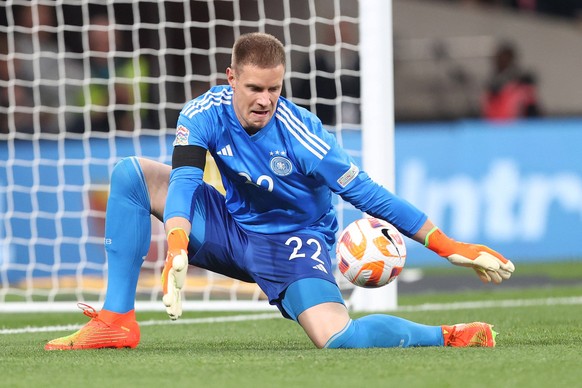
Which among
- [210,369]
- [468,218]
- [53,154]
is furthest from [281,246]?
[468,218]

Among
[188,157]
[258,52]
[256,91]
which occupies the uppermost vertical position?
[258,52]

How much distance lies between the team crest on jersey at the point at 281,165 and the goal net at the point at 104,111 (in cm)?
333

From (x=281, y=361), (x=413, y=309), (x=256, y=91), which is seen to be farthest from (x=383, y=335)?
(x=413, y=309)

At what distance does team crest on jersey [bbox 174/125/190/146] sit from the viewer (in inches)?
201

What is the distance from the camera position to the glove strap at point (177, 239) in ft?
15.3

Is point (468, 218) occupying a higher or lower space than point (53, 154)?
lower

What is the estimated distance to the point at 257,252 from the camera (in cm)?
548

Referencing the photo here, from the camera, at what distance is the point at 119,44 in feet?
38.7

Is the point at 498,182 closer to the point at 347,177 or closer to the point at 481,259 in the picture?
the point at 347,177

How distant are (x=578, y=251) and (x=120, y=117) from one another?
482 centimetres

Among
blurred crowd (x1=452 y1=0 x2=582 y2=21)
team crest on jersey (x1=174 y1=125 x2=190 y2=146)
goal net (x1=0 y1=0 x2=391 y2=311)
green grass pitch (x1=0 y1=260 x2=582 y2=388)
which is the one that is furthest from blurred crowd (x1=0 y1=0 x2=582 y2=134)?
team crest on jersey (x1=174 y1=125 x2=190 y2=146)

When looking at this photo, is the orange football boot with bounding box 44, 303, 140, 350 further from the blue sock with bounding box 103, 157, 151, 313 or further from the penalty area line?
the penalty area line

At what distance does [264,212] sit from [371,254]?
61cm

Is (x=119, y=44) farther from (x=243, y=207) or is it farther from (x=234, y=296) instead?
(x=243, y=207)
